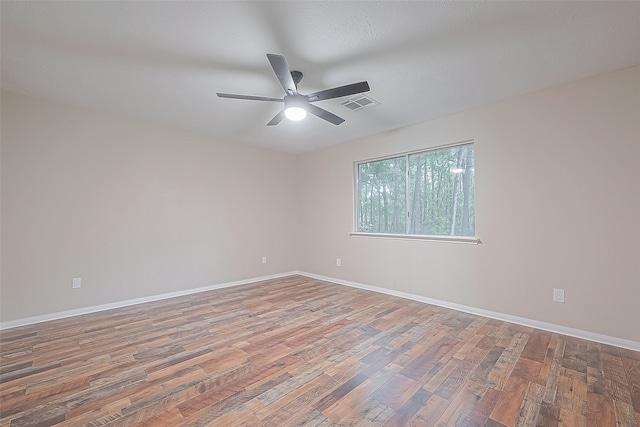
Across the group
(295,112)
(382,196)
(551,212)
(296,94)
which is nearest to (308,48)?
(296,94)

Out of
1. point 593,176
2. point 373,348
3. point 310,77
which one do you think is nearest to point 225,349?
point 373,348

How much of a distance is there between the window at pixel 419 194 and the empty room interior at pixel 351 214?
0.03 m

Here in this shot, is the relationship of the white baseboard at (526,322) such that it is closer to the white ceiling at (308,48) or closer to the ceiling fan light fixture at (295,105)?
the white ceiling at (308,48)

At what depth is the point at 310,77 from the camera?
2479 millimetres

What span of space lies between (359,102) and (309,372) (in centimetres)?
266

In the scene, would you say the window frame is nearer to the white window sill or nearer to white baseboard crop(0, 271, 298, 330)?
the white window sill

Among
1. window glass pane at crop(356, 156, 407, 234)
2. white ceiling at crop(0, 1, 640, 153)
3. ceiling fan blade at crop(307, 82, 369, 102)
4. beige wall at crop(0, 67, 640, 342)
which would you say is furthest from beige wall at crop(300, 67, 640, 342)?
ceiling fan blade at crop(307, 82, 369, 102)

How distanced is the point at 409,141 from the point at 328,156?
1588 mm

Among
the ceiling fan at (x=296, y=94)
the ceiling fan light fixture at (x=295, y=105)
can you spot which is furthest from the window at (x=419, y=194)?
the ceiling fan light fixture at (x=295, y=105)

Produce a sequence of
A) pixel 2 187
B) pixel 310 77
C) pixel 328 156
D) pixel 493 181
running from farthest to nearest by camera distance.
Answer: pixel 328 156 → pixel 493 181 → pixel 2 187 → pixel 310 77

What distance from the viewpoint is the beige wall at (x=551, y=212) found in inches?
92.4

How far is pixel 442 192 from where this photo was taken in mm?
3551

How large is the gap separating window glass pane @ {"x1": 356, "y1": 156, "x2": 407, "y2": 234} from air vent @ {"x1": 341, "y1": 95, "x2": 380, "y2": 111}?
1.22 meters

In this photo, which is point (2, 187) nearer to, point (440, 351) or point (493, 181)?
point (440, 351)
